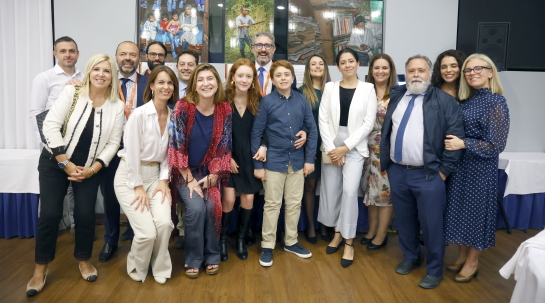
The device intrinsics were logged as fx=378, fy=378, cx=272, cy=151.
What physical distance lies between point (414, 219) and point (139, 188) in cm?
206

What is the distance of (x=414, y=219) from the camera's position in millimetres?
2893

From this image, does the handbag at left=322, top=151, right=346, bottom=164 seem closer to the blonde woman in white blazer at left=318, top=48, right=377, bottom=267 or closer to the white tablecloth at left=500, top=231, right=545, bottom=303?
the blonde woman in white blazer at left=318, top=48, right=377, bottom=267

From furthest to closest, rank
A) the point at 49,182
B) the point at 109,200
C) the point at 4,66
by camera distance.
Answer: the point at 4,66
the point at 109,200
the point at 49,182

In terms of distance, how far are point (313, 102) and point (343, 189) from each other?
2.66 feet

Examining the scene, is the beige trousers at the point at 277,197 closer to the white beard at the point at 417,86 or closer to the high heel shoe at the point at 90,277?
the white beard at the point at 417,86

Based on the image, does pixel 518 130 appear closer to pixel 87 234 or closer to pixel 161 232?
pixel 161 232

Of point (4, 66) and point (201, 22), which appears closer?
point (4, 66)

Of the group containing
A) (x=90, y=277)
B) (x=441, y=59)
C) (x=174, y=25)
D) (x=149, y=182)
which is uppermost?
(x=174, y=25)

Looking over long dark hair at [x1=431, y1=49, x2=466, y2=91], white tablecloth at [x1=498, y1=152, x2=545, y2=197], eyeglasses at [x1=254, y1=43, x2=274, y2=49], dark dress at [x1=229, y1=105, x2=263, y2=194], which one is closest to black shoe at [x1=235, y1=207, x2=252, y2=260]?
dark dress at [x1=229, y1=105, x2=263, y2=194]

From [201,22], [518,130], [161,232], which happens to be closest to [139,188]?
[161,232]

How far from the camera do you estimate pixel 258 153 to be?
299 cm

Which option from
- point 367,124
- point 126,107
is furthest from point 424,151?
point 126,107

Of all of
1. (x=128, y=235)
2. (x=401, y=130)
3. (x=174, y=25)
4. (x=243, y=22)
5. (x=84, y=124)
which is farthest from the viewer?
(x=243, y=22)

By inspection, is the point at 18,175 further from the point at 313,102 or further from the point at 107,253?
the point at 313,102
